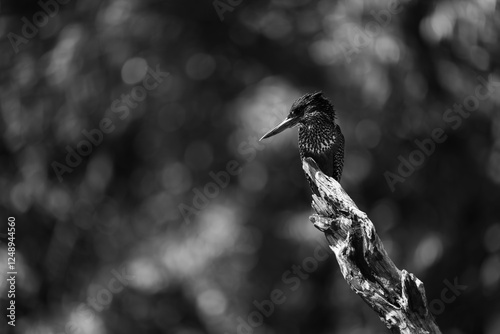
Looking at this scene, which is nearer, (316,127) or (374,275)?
(374,275)

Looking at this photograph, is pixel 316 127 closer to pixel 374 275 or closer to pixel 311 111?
pixel 311 111

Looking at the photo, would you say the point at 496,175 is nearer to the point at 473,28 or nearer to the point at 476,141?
the point at 476,141

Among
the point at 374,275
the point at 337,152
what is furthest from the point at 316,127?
the point at 374,275

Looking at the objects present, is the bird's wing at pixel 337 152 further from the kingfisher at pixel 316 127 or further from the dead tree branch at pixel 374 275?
the dead tree branch at pixel 374 275

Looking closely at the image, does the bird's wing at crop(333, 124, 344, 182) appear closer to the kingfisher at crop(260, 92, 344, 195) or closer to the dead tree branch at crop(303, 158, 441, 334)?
the kingfisher at crop(260, 92, 344, 195)

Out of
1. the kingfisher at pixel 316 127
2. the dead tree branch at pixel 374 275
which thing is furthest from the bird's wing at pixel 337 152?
the dead tree branch at pixel 374 275

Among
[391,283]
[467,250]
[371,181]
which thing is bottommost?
[467,250]

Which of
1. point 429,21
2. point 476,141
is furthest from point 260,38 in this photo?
point 476,141

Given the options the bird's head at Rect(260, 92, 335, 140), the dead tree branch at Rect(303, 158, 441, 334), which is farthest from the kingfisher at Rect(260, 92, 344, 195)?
the dead tree branch at Rect(303, 158, 441, 334)
